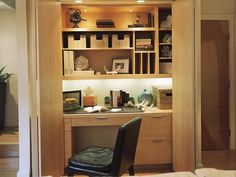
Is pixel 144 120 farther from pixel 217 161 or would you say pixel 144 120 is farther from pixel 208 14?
pixel 208 14

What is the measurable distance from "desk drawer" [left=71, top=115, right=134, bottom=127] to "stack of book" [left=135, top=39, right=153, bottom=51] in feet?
3.43

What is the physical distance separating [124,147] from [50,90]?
3.34 ft

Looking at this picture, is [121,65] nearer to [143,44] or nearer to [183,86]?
[143,44]

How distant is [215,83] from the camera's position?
485cm

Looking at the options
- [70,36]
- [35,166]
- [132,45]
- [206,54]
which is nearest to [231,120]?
[206,54]

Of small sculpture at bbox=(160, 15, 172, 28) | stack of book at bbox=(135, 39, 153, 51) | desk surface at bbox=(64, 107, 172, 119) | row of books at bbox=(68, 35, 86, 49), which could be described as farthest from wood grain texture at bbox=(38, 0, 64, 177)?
small sculpture at bbox=(160, 15, 172, 28)

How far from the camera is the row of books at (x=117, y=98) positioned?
4316 millimetres

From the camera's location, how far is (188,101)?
3.41m

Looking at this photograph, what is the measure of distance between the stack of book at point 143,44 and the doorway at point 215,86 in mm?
1029

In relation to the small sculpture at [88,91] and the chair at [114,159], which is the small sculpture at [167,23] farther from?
the chair at [114,159]

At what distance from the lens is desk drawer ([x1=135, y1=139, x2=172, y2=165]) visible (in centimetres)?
391

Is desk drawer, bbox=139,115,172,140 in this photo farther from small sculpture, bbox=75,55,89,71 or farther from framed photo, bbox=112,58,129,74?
small sculpture, bbox=75,55,89,71

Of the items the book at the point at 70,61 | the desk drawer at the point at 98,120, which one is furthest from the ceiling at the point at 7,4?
the desk drawer at the point at 98,120

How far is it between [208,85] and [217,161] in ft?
3.96
